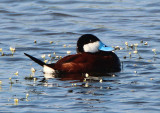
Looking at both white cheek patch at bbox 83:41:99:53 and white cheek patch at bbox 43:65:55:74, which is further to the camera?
white cheek patch at bbox 83:41:99:53

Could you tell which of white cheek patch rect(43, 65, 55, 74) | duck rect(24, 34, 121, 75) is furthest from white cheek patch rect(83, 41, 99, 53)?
white cheek patch rect(43, 65, 55, 74)

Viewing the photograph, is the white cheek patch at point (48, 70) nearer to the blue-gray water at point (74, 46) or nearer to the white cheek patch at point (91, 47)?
the blue-gray water at point (74, 46)

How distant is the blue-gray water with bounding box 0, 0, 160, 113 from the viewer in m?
10.0

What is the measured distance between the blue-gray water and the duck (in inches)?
10.9

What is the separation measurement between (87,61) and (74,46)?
301 cm

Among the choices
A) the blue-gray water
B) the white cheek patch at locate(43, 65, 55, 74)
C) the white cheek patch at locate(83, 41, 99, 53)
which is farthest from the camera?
the white cheek patch at locate(83, 41, 99, 53)

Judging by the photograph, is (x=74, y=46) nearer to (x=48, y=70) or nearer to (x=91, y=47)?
(x=91, y=47)

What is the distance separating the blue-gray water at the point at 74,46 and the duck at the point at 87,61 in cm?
28

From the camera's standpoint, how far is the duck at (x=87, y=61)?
12312 mm

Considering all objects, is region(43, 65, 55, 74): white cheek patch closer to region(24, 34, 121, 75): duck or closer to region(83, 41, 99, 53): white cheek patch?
region(24, 34, 121, 75): duck

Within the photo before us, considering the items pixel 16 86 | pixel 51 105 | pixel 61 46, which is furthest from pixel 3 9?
pixel 51 105

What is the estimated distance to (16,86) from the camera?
11211mm

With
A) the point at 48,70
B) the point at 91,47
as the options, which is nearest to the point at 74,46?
the point at 91,47

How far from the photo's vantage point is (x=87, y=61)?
12398mm
